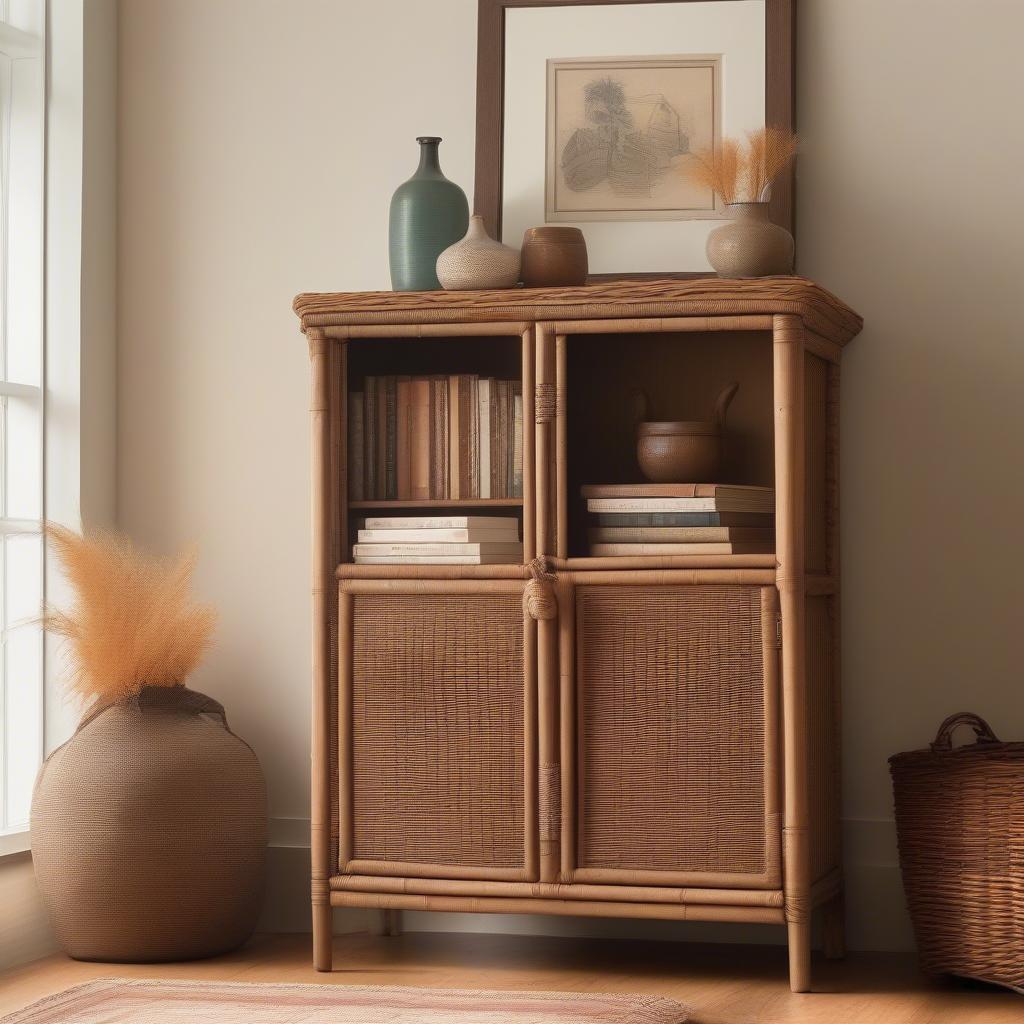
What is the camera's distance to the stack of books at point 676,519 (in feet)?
9.44

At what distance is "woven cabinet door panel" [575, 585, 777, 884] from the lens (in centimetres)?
281

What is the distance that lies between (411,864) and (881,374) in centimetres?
142

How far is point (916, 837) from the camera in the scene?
2.93m

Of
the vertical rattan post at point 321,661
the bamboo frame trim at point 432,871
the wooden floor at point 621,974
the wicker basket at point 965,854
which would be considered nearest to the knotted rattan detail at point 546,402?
the vertical rattan post at point 321,661

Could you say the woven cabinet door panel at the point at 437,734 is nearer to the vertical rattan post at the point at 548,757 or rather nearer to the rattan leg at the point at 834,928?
the vertical rattan post at the point at 548,757

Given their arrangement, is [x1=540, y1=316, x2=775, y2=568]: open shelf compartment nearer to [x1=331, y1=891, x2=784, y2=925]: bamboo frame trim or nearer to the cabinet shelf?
the cabinet shelf

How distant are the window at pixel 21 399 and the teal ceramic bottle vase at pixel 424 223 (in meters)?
0.87

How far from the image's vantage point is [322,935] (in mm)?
2992

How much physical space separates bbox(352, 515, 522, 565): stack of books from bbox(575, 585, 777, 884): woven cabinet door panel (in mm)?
199

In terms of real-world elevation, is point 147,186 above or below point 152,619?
above

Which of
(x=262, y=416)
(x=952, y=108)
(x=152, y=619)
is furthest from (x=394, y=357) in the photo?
(x=952, y=108)

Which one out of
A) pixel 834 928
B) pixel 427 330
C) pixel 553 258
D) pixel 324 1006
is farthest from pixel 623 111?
pixel 324 1006

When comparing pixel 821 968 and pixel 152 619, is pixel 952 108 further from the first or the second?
pixel 152 619

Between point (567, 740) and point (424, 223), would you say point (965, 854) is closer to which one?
point (567, 740)
